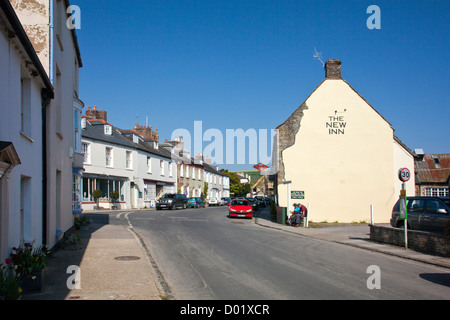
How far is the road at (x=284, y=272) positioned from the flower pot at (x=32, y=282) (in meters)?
2.51

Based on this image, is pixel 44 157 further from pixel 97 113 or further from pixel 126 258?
pixel 97 113

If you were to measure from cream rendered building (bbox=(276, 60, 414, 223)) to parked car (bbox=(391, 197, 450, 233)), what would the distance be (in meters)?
11.4

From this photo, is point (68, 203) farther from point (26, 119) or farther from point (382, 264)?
point (382, 264)

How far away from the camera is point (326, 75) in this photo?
2839cm

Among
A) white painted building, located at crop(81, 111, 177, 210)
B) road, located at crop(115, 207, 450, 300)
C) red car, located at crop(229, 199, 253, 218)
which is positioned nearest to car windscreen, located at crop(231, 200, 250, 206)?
red car, located at crop(229, 199, 253, 218)

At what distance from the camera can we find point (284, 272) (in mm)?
9430

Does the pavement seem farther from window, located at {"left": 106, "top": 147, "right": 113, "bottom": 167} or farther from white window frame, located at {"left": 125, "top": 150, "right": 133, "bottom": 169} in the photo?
white window frame, located at {"left": 125, "top": 150, "right": 133, "bottom": 169}

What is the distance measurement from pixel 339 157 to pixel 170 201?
19.6m

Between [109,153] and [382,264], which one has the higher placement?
[109,153]

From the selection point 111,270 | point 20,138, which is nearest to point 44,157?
point 20,138
